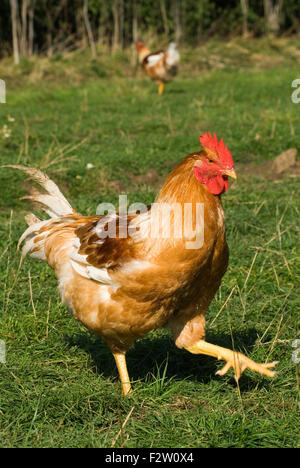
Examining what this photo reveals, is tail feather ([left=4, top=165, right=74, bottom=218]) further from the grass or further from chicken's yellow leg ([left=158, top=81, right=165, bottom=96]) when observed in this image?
chicken's yellow leg ([left=158, top=81, right=165, bottom=96])

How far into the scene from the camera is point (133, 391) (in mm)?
3152

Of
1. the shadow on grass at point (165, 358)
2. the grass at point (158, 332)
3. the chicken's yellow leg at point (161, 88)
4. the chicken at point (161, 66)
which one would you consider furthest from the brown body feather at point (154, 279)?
the chicken at point (161, 66)

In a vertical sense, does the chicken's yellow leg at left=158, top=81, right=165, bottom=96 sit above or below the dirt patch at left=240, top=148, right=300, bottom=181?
below

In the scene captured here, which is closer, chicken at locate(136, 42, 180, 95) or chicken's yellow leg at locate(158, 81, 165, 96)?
chicken's yellow leg at locate(158, 81, 165, 96)

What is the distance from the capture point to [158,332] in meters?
3.96

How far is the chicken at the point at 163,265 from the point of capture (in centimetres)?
274

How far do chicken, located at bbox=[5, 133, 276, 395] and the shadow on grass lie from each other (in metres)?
0.33

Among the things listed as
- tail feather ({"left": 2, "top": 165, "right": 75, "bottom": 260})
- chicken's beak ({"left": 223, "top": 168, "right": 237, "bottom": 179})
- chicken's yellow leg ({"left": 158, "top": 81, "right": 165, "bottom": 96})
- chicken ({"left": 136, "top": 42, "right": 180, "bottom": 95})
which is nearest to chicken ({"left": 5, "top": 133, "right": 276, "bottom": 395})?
chicken's beak ({"left": 223, "top": 168, "right": 237, "bottom": 179})

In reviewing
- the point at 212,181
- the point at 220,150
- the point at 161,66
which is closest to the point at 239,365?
the point at 212,181

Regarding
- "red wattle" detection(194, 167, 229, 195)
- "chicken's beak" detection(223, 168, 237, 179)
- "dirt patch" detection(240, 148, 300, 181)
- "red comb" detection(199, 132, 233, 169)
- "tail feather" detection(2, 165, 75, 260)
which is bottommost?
"dirt patch" detection(240, 148, 300, 181)

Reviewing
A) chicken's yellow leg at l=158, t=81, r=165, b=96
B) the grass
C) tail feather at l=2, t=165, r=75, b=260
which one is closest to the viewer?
the grass

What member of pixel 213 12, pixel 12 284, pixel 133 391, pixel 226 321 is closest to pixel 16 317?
pixel 12 284

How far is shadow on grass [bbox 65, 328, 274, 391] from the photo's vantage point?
3434 mm

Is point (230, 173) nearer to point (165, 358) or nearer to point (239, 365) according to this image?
point (239, 365)
